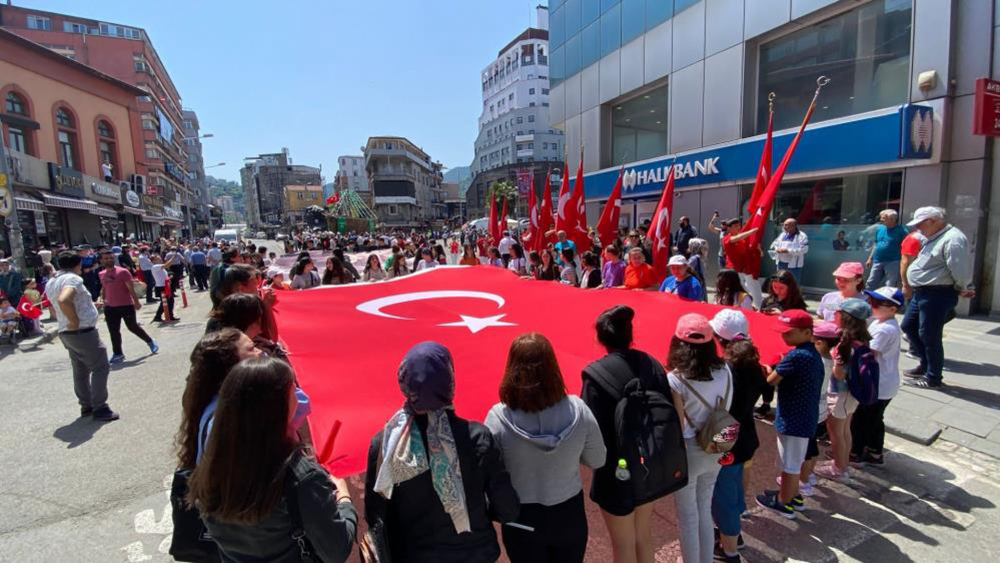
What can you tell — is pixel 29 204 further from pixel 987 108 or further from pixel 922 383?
pixel 987 108

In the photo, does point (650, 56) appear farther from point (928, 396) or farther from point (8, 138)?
point (8, 138)

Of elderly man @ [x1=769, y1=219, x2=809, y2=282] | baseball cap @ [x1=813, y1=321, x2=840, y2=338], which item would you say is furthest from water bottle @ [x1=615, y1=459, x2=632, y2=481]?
elderly man @ [x1=769, y1=219, x2=809, y2=282]

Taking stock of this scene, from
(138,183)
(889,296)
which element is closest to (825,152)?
(889,296)

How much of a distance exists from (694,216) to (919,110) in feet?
18.2

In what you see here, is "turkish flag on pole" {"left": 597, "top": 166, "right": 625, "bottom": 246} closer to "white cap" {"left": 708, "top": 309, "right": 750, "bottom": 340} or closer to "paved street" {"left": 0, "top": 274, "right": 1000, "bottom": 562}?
"paved street" {"left": 0, "top": 274, "right": 1000, "bottom": 562}

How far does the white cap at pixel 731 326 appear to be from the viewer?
10.1ft

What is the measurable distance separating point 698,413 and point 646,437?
52cm

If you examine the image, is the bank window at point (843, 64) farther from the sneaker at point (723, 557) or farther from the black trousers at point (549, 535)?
the black trousers at point (549, 535)

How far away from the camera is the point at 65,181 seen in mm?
25172

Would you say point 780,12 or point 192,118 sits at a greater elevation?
point 192,118

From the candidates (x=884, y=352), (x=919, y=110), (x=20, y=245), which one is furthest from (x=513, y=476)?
(x=20, y=245)

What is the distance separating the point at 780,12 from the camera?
421 inches

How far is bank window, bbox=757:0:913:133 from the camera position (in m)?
9.04

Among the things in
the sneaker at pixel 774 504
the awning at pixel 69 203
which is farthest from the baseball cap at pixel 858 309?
the awning at pixel 69 203
